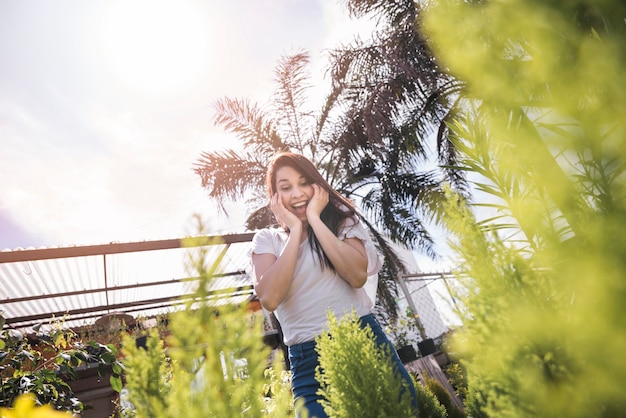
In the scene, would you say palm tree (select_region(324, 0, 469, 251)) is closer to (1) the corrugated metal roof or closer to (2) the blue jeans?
(1) the corrugated metal roof

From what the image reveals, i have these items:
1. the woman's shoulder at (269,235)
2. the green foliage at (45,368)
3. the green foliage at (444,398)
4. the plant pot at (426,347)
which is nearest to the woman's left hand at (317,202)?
the woman's shoulder at (269,235)

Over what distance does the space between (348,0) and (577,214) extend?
1017 cm

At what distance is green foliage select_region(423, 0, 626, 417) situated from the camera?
25 centimetres

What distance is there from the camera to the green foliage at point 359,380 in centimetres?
42

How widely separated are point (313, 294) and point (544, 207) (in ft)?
4.16

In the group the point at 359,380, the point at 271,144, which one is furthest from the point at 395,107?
the point at 359,380

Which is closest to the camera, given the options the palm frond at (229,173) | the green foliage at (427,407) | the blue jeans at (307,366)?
the blue jeans at (307,366)

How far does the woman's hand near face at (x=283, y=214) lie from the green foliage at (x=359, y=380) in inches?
47.1

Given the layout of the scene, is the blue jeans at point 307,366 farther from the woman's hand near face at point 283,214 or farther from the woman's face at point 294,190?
the woman's face at point 294,190

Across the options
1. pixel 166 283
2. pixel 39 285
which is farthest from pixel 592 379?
pixel 39 285

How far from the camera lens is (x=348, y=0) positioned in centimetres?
905

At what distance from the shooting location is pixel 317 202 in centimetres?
180

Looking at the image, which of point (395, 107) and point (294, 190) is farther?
point (395, 107)

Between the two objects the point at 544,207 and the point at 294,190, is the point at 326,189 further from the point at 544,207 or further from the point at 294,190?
the point at 544,207
